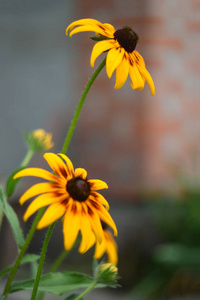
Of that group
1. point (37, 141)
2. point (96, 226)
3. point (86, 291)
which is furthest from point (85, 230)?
point (37, 141)

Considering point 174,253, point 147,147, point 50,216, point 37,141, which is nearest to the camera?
point 50,216

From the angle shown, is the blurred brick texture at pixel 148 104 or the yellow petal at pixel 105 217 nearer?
the yellow petal at pixel 105 217

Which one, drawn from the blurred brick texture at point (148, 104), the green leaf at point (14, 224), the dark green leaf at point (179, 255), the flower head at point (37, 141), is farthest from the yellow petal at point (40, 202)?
the blurred brick texture at point (148, 104)

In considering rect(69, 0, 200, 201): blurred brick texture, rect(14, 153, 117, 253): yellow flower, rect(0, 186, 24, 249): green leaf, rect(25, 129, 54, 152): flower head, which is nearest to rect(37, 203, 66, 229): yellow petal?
rect(14, 153, 117, 253): yellow flower

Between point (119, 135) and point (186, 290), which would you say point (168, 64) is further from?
point (186, 290)

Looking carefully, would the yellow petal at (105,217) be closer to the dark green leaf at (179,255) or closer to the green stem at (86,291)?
the green stem at (86,291)

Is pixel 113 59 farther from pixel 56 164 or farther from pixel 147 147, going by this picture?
pixel 147 147

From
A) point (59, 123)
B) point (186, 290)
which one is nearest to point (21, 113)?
point (59, 123)
